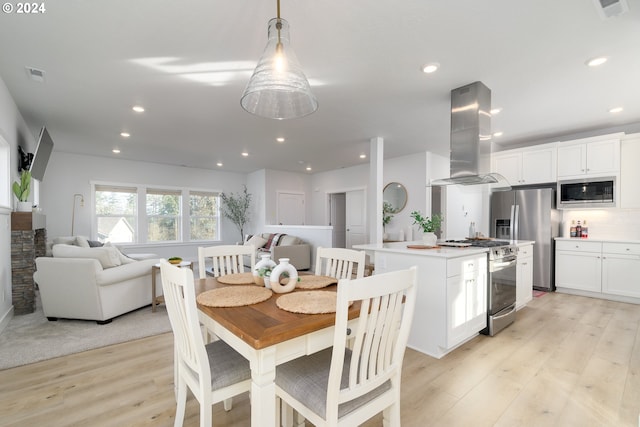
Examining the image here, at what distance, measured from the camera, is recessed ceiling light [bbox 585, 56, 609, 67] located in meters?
2.51

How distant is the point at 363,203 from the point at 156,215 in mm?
5167

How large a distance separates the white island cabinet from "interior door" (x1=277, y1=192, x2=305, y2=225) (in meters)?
5.48

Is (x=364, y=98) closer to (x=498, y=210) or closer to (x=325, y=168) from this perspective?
(x=498, y=210)

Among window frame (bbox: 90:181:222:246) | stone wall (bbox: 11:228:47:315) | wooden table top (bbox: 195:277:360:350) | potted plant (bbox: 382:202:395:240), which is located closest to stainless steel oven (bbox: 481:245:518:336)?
wooden table top (bbox: 195:277:360:350)

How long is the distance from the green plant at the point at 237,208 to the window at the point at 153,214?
221 millimetres

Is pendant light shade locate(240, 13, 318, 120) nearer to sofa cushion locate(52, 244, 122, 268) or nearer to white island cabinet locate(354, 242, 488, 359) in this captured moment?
white island cabinet locate(354, 242, 488, 359)

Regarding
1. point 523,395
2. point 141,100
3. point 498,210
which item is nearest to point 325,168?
point 498,210

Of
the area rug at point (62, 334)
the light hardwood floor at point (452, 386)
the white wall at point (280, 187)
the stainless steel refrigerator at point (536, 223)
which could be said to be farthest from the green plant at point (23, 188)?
the stainless steel refrigerator at point (536, 223)

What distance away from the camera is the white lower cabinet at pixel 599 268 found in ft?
12.9

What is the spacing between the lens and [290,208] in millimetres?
8273

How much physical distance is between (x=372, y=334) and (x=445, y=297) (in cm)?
159

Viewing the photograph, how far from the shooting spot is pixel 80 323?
3.28 m

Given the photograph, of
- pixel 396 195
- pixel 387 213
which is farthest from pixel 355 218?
pixel 396 195

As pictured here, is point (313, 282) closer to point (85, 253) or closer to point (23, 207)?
point (85, 253)
